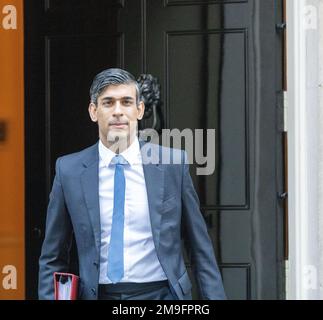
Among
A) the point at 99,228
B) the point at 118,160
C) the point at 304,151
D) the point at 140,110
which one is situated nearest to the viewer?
the point at 99,228

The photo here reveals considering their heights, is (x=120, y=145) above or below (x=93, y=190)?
above

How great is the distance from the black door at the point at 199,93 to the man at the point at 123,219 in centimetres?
51

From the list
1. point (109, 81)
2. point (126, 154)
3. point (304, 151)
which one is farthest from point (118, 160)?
point (304, 151)

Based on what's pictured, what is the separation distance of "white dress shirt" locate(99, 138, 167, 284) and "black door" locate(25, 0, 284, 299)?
2.02 ft

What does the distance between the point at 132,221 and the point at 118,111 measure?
63 centimetres

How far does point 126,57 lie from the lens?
5.79 m

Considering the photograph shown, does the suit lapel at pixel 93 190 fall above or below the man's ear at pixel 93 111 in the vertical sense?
below

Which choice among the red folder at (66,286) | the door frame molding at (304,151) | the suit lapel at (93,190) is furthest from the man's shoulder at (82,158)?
the door frame molding at (304,151)

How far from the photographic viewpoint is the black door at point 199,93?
5684 millimetres

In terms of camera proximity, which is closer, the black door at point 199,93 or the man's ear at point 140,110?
the man's ear at point 140,110

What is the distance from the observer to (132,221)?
203 inches

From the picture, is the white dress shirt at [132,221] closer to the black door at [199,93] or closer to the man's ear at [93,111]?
the man's ear at [93,111]

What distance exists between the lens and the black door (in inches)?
224

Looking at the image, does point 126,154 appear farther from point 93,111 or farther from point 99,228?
point 99,228
